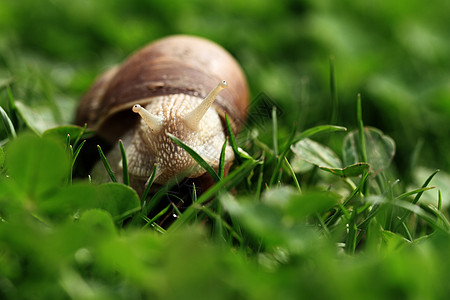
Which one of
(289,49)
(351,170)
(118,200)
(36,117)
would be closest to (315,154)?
(351,170)

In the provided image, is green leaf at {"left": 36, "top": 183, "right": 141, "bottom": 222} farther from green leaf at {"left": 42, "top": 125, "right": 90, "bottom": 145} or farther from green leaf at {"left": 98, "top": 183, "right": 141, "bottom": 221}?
green leaf at {"left": 42, "top": 125, "right": 90, "bottom": 145}

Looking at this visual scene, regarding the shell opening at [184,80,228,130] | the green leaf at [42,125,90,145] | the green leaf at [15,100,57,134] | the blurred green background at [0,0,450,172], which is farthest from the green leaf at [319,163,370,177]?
the green leaf at [15,100,57,134]

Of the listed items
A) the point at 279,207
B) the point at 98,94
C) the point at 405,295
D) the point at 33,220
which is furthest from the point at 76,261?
the point at 98,94

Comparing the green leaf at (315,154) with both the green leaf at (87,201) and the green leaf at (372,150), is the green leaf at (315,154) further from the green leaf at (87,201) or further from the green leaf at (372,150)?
the green leaf at (87,201)

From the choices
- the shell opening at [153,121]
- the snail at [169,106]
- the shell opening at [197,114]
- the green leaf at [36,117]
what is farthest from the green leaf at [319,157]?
the green leaf at [36,117]

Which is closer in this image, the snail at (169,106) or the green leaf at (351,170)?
the green leaf at (351,170)

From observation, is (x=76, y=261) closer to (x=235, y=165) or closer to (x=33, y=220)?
(x=33, y=220)
